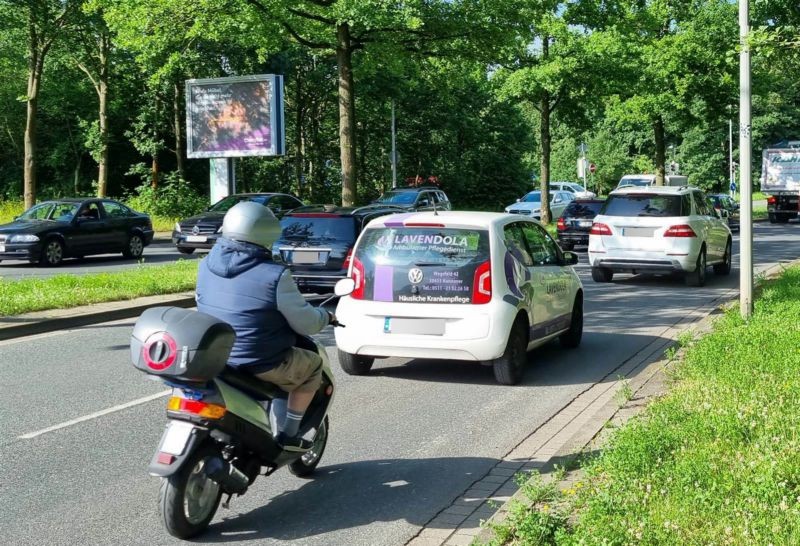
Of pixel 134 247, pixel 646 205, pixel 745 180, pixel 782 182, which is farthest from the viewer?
pixel 782 182

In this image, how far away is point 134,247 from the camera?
26828 mm

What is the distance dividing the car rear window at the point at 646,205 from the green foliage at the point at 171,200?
2470 centimetres

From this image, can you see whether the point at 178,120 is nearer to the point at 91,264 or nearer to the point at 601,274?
the point at 91,264

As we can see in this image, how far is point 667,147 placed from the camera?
300 feet

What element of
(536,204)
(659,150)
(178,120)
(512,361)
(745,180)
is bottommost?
(512,361)

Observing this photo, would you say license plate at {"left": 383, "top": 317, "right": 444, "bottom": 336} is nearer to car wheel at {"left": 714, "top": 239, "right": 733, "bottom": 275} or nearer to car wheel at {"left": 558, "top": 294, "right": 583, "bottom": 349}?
car wheel at {"left": 558, "top": 294, "right": 583, "bottom": 349}

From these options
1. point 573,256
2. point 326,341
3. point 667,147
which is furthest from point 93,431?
point 667,147

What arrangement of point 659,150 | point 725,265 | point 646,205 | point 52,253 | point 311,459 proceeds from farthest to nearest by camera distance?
point 659,150
point 52,253
point 725,265
point 646,205
point 311,459

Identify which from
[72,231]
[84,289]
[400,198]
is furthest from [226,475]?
[400,198]

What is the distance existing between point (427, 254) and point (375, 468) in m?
3.22

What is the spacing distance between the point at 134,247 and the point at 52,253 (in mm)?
2910

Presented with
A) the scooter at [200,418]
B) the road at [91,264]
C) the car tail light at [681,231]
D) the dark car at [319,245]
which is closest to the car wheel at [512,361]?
the scooter at [200,418]

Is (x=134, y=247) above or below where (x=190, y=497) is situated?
above

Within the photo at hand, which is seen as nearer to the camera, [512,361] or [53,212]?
[512,361]
